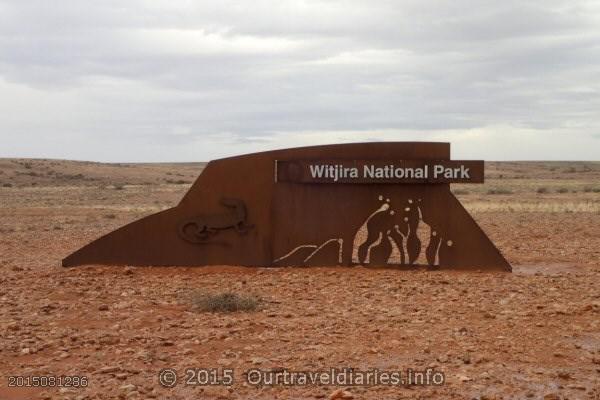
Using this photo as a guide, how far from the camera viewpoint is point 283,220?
13484mm

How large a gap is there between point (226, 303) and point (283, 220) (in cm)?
401

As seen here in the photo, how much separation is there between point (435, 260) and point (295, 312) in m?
4.59

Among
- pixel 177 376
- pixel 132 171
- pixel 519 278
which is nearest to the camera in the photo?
pixel 177 376

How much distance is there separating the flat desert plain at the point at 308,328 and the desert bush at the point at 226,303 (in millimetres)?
128

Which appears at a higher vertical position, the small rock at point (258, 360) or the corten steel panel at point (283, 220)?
the corten steel panel at point (283, 220)

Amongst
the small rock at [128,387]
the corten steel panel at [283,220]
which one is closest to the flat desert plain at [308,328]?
the small rock at [128,387]

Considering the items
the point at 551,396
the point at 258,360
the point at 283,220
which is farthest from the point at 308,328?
the point at 283,220

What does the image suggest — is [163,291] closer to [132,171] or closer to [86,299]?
[86,299]

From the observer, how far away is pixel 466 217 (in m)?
13.2

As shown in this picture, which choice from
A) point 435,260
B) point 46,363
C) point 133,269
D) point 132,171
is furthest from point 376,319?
point 132,171

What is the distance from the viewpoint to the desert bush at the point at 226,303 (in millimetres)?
9591

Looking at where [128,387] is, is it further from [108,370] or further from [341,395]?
[341,395]

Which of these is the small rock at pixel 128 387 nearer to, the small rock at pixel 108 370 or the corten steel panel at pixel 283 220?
the small rock at pixel 108 370

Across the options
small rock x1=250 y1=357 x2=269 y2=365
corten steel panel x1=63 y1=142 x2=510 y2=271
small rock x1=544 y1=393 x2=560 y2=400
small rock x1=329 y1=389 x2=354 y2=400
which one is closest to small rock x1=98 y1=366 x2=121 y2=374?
small rock x1=250 y1=357 x2=269 y2=365
